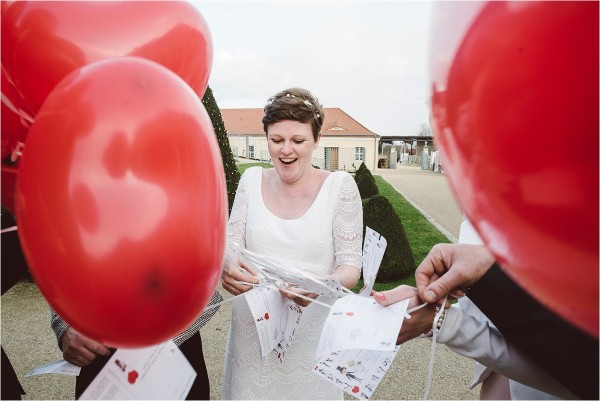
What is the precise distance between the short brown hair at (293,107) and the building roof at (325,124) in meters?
40.5

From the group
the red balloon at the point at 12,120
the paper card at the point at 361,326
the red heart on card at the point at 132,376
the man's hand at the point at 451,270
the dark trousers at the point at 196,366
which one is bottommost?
the dark trousers at the point at 196,366

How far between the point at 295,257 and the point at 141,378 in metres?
1.23

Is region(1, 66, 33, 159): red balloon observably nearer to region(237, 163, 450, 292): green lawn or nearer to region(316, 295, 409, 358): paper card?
region(316, 295, 409, 358): paper card

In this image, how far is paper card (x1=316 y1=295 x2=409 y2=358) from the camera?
1.20 m

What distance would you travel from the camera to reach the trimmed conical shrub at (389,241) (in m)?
5.59

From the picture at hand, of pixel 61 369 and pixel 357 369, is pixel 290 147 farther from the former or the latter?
pixel 61 369

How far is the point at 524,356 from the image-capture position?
1232 millimetres

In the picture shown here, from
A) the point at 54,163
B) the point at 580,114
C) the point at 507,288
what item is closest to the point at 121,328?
the point at 54,163

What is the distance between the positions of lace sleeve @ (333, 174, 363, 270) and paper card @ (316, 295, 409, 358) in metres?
0.80

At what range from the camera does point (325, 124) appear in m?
48.4

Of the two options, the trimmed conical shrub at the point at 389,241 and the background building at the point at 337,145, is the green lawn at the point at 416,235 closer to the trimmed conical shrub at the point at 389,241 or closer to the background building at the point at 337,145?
the trimmed conical shrub at the point at 389,241

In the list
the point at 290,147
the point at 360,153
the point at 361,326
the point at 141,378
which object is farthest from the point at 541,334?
the point at 360,153

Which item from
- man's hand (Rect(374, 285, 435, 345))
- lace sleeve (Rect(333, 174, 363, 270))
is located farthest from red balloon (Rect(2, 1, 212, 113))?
lace sleeve (Rect(333, 174, 363, 270))

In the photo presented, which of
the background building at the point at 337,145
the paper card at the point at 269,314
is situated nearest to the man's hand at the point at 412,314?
the paper card at the point at 269,314
